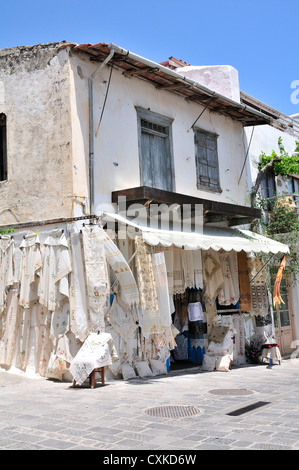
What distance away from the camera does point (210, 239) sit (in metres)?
10.0

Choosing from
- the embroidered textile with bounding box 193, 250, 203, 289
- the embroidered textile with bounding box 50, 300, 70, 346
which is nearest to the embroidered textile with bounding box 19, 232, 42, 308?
the embroidered textile with bounding box 50, 300, 70, 346

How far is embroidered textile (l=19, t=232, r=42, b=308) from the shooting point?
9.16 metres

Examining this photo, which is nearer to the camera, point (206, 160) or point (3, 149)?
point (3, 149)

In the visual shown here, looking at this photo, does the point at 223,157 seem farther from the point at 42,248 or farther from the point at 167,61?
the point at 42,248

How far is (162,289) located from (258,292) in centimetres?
417

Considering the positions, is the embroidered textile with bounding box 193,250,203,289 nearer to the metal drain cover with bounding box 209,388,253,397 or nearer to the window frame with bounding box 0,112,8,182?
the metal drain cover with bounding box 209,388,253,397

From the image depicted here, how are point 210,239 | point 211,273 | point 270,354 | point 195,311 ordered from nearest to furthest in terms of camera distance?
point 210,239, point 195,311, point 211,273, point 270,354

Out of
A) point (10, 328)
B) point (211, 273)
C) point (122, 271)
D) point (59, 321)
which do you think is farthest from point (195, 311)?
point (10, 328)

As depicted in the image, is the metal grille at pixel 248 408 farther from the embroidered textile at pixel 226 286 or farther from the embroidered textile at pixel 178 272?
the embroidered textile at pixel 226 286

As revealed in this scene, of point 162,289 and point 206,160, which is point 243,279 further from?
point 162,289

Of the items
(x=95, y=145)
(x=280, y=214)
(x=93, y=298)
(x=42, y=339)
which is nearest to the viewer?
(x=93, y=298)

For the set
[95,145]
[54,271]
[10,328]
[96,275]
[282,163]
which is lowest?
[10,328]

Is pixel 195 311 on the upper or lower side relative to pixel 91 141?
lower
